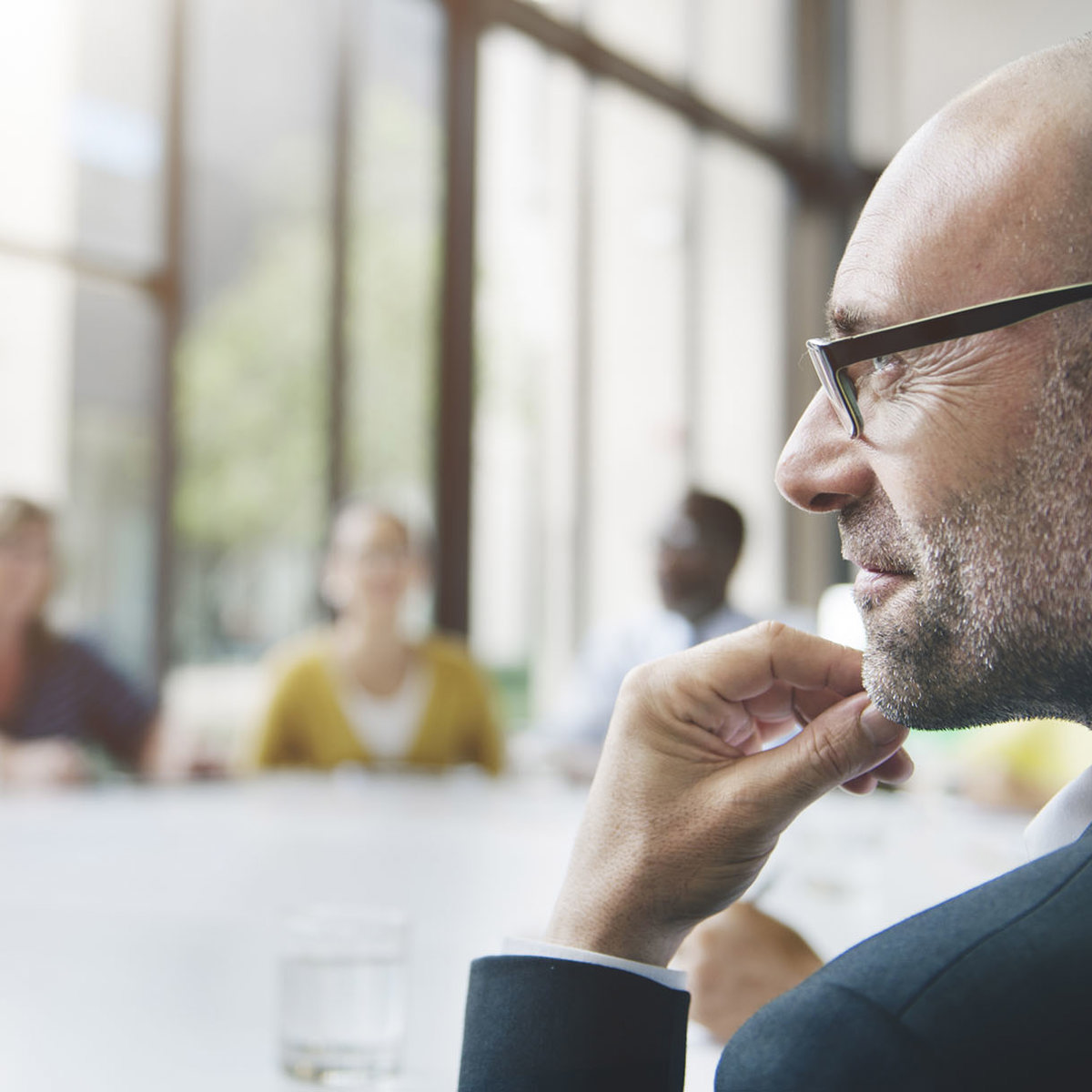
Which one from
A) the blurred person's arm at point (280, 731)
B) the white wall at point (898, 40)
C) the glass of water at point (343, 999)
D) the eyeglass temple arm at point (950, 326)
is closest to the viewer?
the eyeglass temple arm at point (950, 326)

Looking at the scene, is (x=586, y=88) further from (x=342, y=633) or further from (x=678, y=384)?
(x=342, y=633)

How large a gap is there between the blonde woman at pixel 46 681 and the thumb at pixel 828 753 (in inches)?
90.4

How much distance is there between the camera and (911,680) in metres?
0.65

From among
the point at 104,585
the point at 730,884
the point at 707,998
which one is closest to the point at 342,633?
the point at 104,585

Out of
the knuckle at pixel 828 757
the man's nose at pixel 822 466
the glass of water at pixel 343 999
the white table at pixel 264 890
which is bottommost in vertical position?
the white table at pixel 264 890

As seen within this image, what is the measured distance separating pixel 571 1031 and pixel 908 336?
416 millimetres

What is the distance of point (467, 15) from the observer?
17.2ft

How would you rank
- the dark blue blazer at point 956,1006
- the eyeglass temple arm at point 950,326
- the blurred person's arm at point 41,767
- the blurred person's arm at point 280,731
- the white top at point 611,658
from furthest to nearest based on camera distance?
the white top at point 611,658
the blurred person's arm at point 280,731
the blurred person's arm at point 41,767
the eyeglass temple arm at point 950,326
the dark blue blazer at point 956,1006

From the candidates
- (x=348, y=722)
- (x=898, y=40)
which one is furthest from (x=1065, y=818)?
(x=898, y=40)

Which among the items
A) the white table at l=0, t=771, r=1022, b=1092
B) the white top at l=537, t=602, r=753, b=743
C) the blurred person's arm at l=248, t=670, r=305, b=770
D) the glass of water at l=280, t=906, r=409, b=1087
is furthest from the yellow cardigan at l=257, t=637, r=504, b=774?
the glass of water at l=280, t=906, r=409, b=1087

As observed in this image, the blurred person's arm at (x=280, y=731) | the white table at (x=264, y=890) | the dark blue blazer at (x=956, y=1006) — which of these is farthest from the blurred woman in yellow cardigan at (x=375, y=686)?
the dark blue blazer at (x=956, y=1006)

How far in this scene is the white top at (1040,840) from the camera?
0.65m

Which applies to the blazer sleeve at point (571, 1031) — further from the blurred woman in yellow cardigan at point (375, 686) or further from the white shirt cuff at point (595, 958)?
the blurred woman in yellow cardigan at point (375, 686)

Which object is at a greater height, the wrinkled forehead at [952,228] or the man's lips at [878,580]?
the wrinkled forehead at [952,228]
